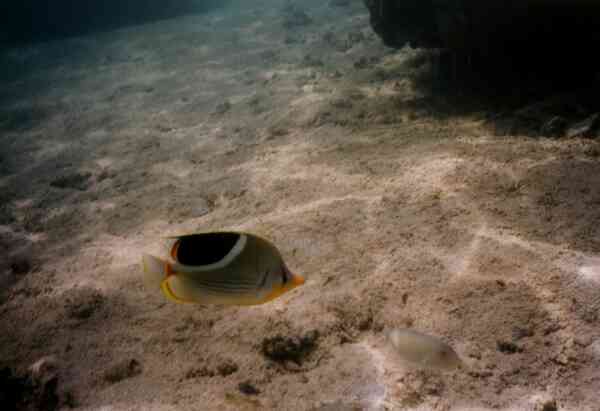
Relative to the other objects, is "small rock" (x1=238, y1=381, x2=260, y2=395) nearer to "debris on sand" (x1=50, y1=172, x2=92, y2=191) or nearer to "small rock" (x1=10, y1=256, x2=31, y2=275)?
"small rock" (x1=10, y1=256, x2=31, y2=275)

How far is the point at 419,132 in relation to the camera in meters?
4.83

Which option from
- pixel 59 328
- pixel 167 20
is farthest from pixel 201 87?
pixel 167 20

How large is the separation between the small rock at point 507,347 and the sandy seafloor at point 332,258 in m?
0.01

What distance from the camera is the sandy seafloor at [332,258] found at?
221 cm

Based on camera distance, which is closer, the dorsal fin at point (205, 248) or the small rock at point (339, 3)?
the dorsal fin at point (205, 248)

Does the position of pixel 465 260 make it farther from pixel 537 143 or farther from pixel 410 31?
pixel 410 31

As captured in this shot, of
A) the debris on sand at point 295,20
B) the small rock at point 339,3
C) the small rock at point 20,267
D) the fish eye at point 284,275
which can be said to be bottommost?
the small rock at point 20,267

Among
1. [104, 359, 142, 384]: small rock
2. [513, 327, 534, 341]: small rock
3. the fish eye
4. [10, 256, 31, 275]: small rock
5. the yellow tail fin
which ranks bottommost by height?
[104, 359, 142, 384]: small rock

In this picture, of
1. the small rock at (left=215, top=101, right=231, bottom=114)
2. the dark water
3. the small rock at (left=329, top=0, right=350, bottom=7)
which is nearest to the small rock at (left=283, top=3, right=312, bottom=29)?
the small rock at (left=329, top=0, right=350, bottom=7)

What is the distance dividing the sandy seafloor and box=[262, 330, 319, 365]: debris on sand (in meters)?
0.03

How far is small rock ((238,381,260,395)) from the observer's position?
87.4 inches

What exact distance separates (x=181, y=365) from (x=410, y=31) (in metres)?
6.38

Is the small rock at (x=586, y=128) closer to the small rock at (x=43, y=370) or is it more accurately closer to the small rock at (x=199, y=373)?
the small rock at (x=199, y=373)

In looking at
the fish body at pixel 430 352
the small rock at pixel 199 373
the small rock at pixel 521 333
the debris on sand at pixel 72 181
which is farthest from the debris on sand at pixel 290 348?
the debris on sand at pixel 72 181
